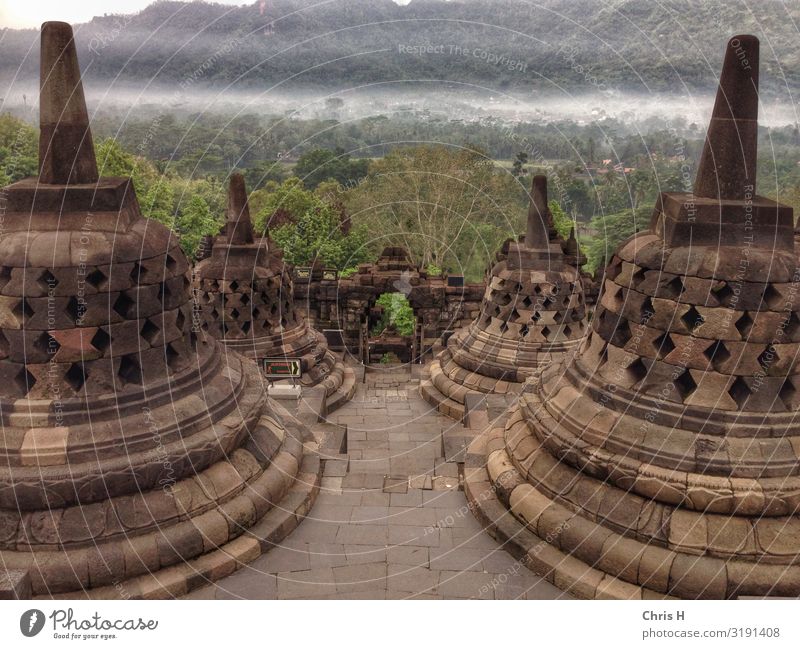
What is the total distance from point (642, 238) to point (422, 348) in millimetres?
12457

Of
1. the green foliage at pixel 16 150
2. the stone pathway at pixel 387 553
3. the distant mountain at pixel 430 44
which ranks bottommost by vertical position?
the stone pathway at pixel 387 553

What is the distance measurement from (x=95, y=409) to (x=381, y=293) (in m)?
13.7

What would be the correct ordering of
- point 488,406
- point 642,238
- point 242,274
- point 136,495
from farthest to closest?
point 242,274 < point 488,406 < point 642,238 < point 136,495

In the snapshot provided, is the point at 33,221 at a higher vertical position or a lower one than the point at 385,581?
higher

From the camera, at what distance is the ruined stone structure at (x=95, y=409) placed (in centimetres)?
505

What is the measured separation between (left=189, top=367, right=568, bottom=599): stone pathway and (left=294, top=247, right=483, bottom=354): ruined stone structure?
36.7ft

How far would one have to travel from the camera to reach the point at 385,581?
5414 mm

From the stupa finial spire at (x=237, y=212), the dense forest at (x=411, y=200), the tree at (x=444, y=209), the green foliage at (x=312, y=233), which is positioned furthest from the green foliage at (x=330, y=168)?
the stupa finial spire at (x=237, y=212)

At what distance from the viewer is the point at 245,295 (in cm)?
→ 1231

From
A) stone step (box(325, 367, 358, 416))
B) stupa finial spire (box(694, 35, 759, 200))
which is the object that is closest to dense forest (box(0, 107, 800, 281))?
stone step (box(325, 367, 358, 416))

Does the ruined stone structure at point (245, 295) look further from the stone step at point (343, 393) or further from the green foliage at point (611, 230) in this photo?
the green foliage at point (611, 230)

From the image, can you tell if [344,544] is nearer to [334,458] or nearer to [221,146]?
[334,458]

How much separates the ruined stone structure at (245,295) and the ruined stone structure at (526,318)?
300cm

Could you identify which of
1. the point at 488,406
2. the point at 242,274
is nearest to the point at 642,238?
the point at 488,406
